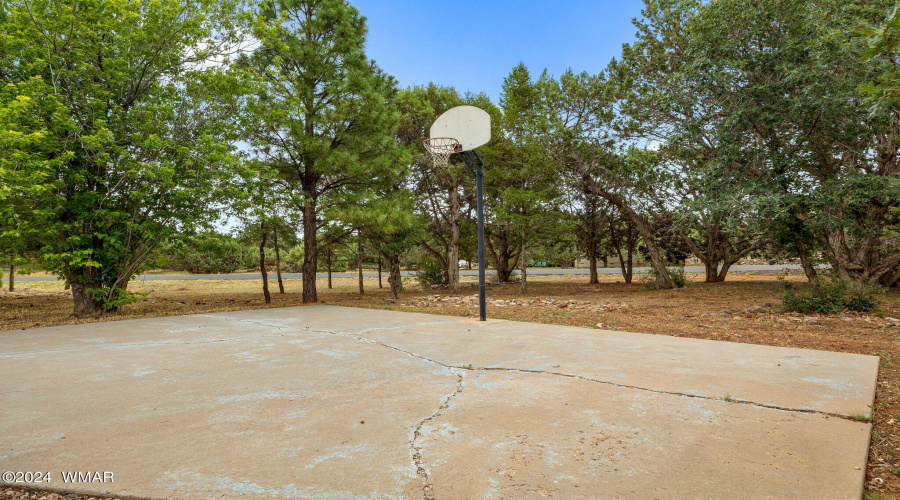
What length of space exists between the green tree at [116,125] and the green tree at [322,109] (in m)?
1.25

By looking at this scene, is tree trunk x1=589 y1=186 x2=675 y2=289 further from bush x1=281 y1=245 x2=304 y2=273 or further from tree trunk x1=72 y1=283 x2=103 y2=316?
bush x1=281 y1=245 x2=304 y2=273

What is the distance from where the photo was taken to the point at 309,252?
12.1 meters

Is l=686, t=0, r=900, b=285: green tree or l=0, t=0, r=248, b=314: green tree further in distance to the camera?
l=686, t=0, r=900, b=285: green tree

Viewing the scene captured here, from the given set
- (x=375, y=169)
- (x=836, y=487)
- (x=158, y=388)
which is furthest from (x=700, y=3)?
(x=158, y=388)

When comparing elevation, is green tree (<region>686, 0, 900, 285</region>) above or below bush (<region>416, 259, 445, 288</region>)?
above

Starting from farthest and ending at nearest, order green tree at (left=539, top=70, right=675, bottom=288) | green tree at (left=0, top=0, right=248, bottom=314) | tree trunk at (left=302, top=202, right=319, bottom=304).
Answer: green tree at (left=539, top=70, right=675, bottom=288)
tree trunk at (left=302, top=202, right=319, bottom=304)
green tree at (left=0, top=0, right=248, bottom=314)

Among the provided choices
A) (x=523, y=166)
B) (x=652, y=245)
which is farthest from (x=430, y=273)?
(x=652, y=245)

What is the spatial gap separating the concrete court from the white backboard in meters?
4.23

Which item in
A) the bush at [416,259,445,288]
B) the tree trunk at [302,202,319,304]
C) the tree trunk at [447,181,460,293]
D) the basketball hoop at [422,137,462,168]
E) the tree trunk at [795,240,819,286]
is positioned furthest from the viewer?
the bush at [416,259,445,288]

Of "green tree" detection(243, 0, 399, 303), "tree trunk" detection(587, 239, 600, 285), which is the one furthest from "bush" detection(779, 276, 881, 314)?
"tree trunk" detection(587, 239, 600, 285)

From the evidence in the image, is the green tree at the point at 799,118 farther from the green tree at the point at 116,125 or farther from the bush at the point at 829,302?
the green tree at the point at 116,125

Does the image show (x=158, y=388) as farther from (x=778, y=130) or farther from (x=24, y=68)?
(x=778, y=130)

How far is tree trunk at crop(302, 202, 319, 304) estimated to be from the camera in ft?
38.7

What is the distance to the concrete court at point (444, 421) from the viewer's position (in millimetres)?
1855
